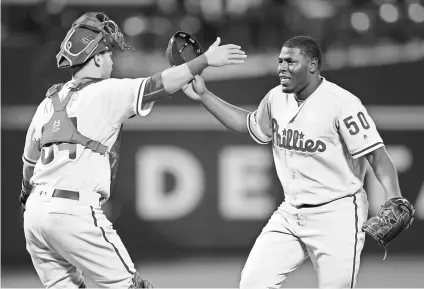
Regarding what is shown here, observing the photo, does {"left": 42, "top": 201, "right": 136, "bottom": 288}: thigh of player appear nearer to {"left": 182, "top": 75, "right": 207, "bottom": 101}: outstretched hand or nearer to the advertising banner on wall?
{"left": 182, "top": 75, "right": 207, "bottom": 101}: outstretched hand

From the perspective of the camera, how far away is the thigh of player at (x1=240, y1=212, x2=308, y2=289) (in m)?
4.93

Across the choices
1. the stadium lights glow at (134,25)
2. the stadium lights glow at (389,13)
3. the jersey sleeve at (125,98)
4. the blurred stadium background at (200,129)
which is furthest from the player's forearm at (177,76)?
the stadium lights glow at (389,13)

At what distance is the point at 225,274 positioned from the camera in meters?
8.87

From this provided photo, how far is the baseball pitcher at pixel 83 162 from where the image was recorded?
14.9ft

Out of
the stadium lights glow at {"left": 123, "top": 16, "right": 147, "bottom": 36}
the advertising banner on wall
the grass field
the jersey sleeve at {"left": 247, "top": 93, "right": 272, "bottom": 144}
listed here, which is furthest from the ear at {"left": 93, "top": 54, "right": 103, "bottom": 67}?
the stadium lights glow at {"left": 123, "top": 16, "right": 147, "bottom": 36}

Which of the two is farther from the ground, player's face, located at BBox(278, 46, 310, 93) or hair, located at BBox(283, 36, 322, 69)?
hair, located at BBox(283, 36, 322, 69)

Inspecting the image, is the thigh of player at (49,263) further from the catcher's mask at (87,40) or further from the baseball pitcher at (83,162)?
the catcher's mask at (87,40)

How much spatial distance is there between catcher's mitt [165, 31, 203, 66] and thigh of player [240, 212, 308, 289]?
147 cm

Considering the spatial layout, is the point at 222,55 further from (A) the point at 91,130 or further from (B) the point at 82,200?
(B) the point at 82,200

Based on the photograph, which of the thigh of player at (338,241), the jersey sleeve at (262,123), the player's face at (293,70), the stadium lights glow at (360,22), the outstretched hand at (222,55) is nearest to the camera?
the thigh of player at (338,241)

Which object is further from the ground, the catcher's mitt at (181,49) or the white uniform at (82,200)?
→ the catcher's mitt at (181,49)

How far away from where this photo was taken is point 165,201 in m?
9.55

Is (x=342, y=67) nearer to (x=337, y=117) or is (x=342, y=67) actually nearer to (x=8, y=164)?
(x=8, y=164)

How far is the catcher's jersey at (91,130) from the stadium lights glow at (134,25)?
511cm
